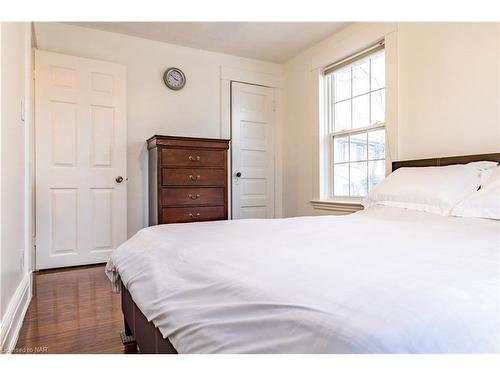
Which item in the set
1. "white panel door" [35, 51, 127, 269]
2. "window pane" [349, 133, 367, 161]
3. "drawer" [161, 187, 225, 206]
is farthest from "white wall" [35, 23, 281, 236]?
"window pane" [349, 133, 367, 161]

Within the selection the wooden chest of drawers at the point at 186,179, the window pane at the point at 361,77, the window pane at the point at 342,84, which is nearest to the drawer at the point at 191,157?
the wooden chest of drawers at the point at 186,179

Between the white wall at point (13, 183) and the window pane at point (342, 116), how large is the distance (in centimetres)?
287

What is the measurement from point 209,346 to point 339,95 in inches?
135

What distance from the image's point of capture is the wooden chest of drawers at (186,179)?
3.19m

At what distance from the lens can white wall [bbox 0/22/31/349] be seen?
1.50m

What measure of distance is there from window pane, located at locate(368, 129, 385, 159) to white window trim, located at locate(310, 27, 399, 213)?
16 cm

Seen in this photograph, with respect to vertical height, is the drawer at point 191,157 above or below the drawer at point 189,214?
above

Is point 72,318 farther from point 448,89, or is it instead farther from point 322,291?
point 448,89

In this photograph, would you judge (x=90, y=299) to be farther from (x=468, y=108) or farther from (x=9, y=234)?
(x=468, y=108)

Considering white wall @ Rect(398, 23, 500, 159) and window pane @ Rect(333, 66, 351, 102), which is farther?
window pane @ Rect(333, 66, 351, 102)

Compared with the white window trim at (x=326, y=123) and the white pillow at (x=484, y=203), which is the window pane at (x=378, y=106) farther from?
the white pillow at (x=484, y=203)

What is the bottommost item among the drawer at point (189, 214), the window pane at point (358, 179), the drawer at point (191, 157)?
the drawer at point (189, 214)

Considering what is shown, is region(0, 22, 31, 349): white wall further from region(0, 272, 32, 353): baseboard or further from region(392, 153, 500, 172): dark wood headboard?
region(392, 153, 500, 172): dark wood headboard
